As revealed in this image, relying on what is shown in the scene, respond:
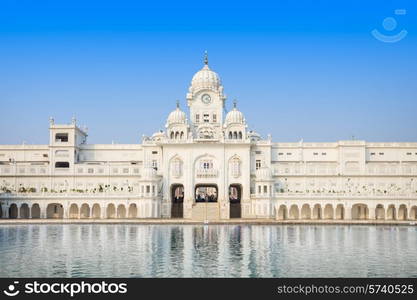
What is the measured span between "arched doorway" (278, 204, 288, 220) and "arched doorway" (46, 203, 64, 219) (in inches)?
1068

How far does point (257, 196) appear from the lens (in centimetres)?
7438

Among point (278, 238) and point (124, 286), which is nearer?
point (124, 286)

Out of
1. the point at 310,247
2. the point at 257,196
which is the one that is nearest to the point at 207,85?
the point at 257,196

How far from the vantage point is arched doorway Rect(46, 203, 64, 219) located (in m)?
77.4

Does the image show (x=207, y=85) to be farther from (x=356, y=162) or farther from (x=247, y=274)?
(x=247, y=274)

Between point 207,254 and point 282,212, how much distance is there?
1550 inches

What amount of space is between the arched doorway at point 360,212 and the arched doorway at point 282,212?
8.48 metres

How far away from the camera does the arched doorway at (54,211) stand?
254 feet

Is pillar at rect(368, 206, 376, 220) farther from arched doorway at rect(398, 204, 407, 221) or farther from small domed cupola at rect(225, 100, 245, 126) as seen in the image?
small domed cupola at rect(225, 100, 245, 126)

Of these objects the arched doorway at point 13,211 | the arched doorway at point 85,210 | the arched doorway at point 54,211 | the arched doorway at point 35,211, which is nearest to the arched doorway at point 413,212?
the arched doorway at point 85,210

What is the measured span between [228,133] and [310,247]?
3959 cm

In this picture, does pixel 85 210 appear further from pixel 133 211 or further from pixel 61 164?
pixel 61 164

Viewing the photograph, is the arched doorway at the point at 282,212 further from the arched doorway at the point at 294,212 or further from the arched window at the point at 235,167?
the arched window at the point at 235,167

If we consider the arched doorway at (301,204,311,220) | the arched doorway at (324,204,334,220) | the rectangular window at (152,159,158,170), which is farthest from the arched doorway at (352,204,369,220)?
the rectangular window at (152,159,158,170)
